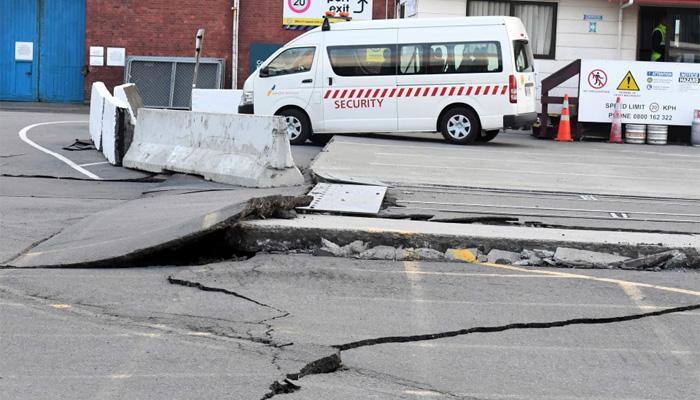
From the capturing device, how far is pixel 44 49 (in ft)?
104

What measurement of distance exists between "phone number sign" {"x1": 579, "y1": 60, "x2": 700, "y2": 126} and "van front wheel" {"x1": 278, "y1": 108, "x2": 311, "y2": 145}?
21.9 ft

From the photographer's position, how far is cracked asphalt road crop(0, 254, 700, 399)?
16.9 ft

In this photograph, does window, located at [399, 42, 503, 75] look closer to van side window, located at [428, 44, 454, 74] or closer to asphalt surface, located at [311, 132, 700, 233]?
van side window, located at [428, 44, 454, 74]

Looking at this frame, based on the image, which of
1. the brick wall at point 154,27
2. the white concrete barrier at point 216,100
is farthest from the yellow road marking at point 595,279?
the brick wall at point 154,27

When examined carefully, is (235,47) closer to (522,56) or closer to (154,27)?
(154,27)

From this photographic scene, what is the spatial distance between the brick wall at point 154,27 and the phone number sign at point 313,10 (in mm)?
1925

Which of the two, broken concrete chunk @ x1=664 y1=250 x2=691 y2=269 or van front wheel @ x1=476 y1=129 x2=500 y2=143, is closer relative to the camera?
broken concrete chunk @ x1=664 y1=250 x2=691 y2=269

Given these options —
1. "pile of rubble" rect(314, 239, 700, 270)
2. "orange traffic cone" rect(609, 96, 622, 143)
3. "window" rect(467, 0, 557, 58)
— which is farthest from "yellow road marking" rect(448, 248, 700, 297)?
"window" rect(467, 0, 557, 58)

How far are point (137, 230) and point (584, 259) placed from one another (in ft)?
12.8

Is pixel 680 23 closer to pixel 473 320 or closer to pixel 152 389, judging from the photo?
pixel 473 320

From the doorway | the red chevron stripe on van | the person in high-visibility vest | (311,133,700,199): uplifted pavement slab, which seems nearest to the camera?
(311,133,700,199): uplifted pavement slab

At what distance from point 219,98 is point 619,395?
61.9ft

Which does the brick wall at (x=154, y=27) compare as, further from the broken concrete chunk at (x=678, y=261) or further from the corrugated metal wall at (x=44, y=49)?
the broken concrete chunk at (x=678, y=261)

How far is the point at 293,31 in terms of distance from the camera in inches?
1227
